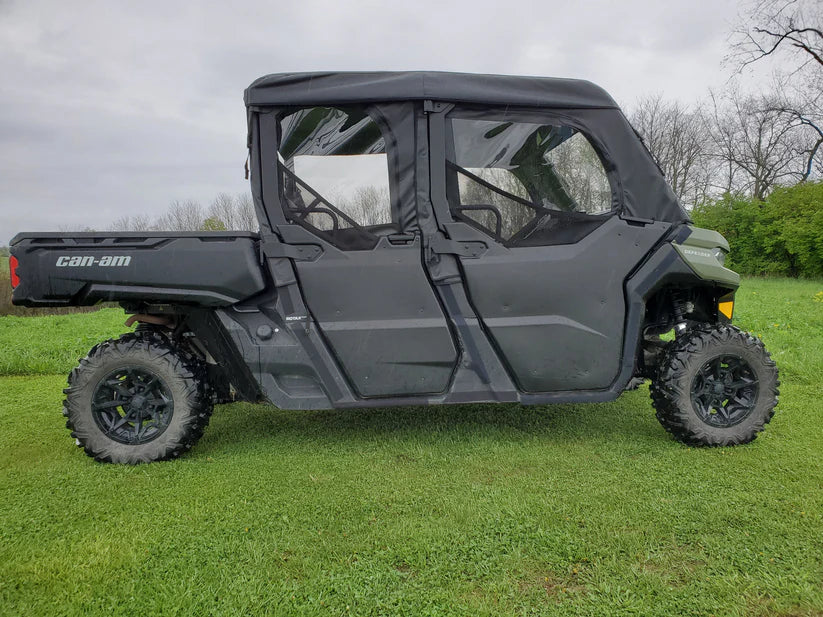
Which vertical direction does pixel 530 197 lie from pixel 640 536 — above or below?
above

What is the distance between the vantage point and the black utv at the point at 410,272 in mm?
3096

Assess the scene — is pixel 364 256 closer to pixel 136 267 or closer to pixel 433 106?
pixel 433 106

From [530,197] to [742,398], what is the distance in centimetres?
172

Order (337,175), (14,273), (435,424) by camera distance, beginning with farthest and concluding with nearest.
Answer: (435,424) < (337,175) < (14,273)

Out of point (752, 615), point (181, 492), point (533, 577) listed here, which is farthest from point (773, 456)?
point (181, 492)

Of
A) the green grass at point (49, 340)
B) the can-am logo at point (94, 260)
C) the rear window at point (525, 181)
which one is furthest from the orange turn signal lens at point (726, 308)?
the green grass at point (49, 340)

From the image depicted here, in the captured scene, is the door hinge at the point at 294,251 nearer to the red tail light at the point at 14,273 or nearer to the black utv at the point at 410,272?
the black utv at the point at 410,272

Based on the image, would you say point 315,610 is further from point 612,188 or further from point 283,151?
point 612,188

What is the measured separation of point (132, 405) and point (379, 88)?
87.6 inches

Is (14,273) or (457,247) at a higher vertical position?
(457,247)

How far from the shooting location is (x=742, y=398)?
3357 millimetres

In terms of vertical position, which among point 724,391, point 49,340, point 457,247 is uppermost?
point 457,247

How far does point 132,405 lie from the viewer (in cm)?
321

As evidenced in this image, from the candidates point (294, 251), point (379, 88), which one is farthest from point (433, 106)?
point (294, 251)
